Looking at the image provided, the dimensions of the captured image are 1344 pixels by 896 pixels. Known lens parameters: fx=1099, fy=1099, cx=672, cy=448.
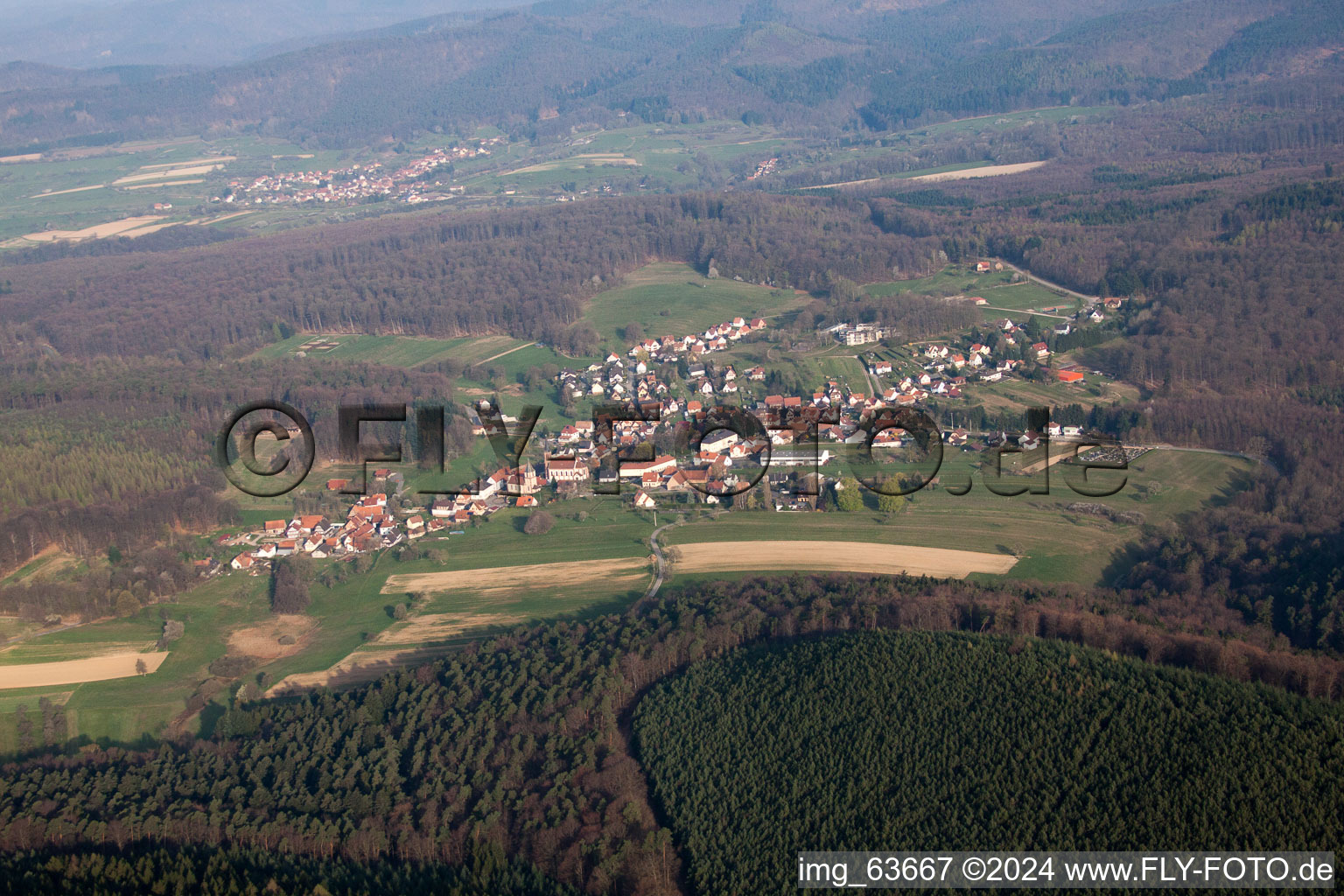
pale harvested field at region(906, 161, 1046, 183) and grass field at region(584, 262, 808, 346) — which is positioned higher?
pale harvested field at region(906, 161, 1046, 183)

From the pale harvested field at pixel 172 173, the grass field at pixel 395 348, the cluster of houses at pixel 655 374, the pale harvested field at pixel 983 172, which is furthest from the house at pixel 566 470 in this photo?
the pale harvested field at pixel 172 173

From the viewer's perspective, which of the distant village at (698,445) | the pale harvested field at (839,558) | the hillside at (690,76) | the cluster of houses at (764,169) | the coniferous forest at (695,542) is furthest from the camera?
the hillside at (690,76)

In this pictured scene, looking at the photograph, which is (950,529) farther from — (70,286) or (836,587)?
(70,286)

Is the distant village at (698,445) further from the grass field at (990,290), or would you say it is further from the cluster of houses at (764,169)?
the cluster of houses at (764,169)

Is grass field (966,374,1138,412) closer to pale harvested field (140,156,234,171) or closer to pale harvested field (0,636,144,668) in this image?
pale harvested field (0,636,144,668)

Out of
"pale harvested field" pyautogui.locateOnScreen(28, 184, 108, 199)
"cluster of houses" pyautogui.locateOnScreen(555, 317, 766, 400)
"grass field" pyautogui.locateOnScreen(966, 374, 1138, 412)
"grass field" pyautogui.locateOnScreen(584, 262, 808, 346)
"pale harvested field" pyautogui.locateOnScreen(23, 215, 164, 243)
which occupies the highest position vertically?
"pale harvested field" pyautogui.locateOnScreen(28, 184, 108, 199)

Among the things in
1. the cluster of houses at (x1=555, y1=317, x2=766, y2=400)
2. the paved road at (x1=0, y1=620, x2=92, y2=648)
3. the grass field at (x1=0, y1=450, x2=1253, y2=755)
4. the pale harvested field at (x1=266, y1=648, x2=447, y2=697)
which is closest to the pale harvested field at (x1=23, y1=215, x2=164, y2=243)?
the cluster of houses at (x1=555, y1=317, x2=766, y2=400)

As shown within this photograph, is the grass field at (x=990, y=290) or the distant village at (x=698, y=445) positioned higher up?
the grass field at (x=990, y=290)
